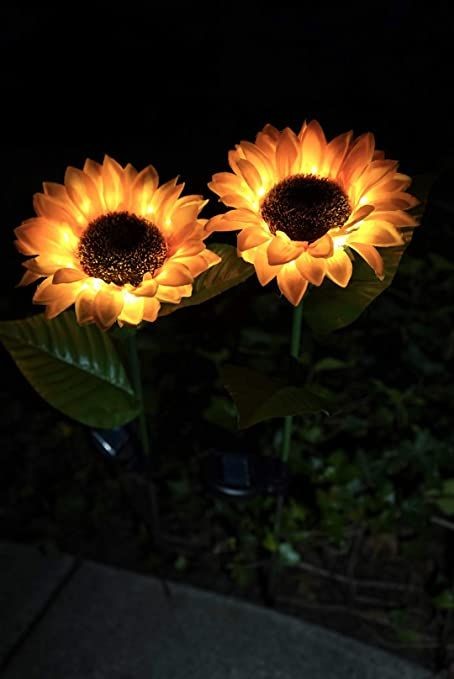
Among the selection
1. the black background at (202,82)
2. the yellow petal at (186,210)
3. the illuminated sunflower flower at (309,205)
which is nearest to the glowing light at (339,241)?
the illuminated sunflower flower at (309,205)

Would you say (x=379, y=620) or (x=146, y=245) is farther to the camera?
(x=379, y=620)

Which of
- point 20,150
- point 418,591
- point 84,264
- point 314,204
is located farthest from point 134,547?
point 20,150

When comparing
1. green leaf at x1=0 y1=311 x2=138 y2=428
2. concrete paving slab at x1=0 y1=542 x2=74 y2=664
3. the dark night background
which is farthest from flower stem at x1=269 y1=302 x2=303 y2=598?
the dark night background

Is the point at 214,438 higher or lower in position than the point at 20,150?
lower

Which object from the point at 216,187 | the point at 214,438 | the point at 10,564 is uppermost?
the point at 216,187

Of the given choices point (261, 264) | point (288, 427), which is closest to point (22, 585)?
point (288, 427)

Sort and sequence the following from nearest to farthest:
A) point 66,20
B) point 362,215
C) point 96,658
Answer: point 362,215, point 96,658, point 66,20

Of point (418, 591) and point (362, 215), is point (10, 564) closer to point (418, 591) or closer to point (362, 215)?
point (418, 591)

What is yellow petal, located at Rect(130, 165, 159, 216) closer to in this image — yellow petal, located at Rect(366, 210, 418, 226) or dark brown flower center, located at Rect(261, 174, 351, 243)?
dark brown flower center, located at Rect(261, 174, 351, 243)
